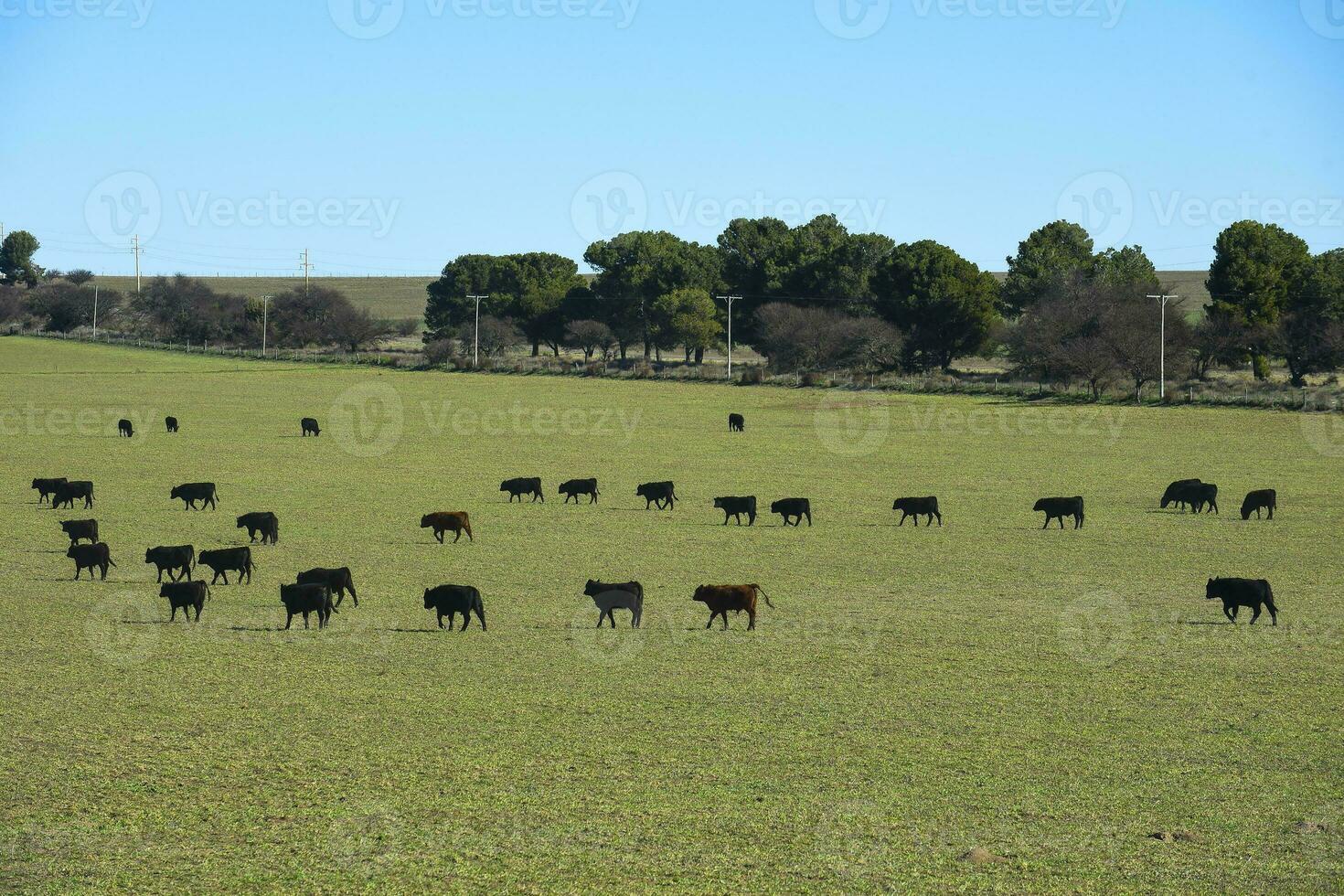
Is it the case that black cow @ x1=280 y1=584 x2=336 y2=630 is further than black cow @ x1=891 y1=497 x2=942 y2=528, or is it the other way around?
black cow @ x1=891 y1=497 x2=942 y2=528

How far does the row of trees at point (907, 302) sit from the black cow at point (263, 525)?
5993 cm

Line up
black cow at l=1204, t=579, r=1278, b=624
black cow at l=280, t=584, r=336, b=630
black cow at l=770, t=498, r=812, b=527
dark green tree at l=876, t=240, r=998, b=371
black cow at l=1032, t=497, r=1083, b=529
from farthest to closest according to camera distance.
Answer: dark green tree at l=876, t=240, r=998, b=371, black cow at l=770, t=498, r=812, b=527, black cow at l=1032, t=497, r=1083, b=529, black cow at l=1204, t=579, r=1278, b=624, black cow at l=280, t=584, r=336, b=630

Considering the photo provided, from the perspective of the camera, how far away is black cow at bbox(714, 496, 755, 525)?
32394 mm

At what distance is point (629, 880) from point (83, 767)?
6360mm

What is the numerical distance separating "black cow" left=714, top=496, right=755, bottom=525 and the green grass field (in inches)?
16.2

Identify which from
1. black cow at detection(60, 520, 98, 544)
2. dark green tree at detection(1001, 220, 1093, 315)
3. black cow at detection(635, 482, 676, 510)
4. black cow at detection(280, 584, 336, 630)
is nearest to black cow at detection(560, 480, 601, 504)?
black cow at detection(635, 482, 676, 510)

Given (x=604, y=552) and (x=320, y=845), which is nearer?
(x=320, y=845)

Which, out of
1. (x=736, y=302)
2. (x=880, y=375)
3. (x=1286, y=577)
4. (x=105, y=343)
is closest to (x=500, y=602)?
(x=1286, y=577)

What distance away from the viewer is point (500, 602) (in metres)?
22.5

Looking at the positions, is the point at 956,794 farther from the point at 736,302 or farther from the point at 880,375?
the point at 736,302

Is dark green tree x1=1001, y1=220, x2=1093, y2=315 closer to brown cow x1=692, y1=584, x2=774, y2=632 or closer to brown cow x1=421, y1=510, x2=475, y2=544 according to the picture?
brown cow x1=421, y1=510, x2=475, y2=544

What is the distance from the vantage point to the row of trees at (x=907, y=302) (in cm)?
8919

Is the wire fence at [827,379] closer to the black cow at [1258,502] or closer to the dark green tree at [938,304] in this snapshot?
the dark green tree at [938,304]

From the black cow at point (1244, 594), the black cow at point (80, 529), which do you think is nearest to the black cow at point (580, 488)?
the black cow at point (80, 529)
